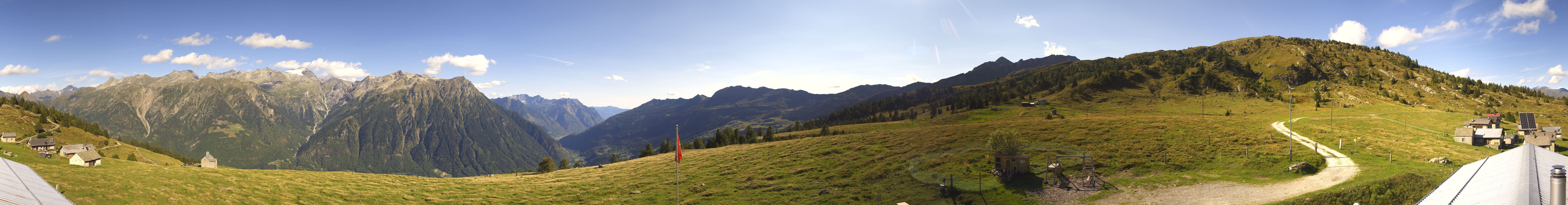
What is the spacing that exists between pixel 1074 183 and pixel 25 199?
44.5 meters

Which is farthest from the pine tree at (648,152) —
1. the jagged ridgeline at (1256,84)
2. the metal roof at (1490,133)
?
the metal roof at (1490,133)

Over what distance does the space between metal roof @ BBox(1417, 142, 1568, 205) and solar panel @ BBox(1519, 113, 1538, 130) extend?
253 feet

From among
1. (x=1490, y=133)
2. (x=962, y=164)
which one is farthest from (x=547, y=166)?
(x=1490, y=133)

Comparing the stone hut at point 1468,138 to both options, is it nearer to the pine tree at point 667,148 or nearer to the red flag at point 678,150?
the red flag at point 678,150

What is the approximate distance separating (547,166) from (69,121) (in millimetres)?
187564

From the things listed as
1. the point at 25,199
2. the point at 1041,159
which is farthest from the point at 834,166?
the point at 25,199

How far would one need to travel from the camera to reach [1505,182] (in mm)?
13617

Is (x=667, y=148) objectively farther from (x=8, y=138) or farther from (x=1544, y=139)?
(x=8, y=138)

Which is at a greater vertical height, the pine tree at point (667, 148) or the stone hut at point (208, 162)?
the stone hut at point (208, 162)

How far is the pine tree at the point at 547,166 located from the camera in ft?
322

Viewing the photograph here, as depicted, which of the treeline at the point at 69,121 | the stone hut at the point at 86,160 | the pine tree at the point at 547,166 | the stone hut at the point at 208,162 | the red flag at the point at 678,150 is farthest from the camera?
the treeline at the point at 69,121

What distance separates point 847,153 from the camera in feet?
180

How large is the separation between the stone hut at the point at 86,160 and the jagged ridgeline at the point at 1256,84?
139 meters

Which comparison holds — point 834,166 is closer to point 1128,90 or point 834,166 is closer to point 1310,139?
point 1310,139
